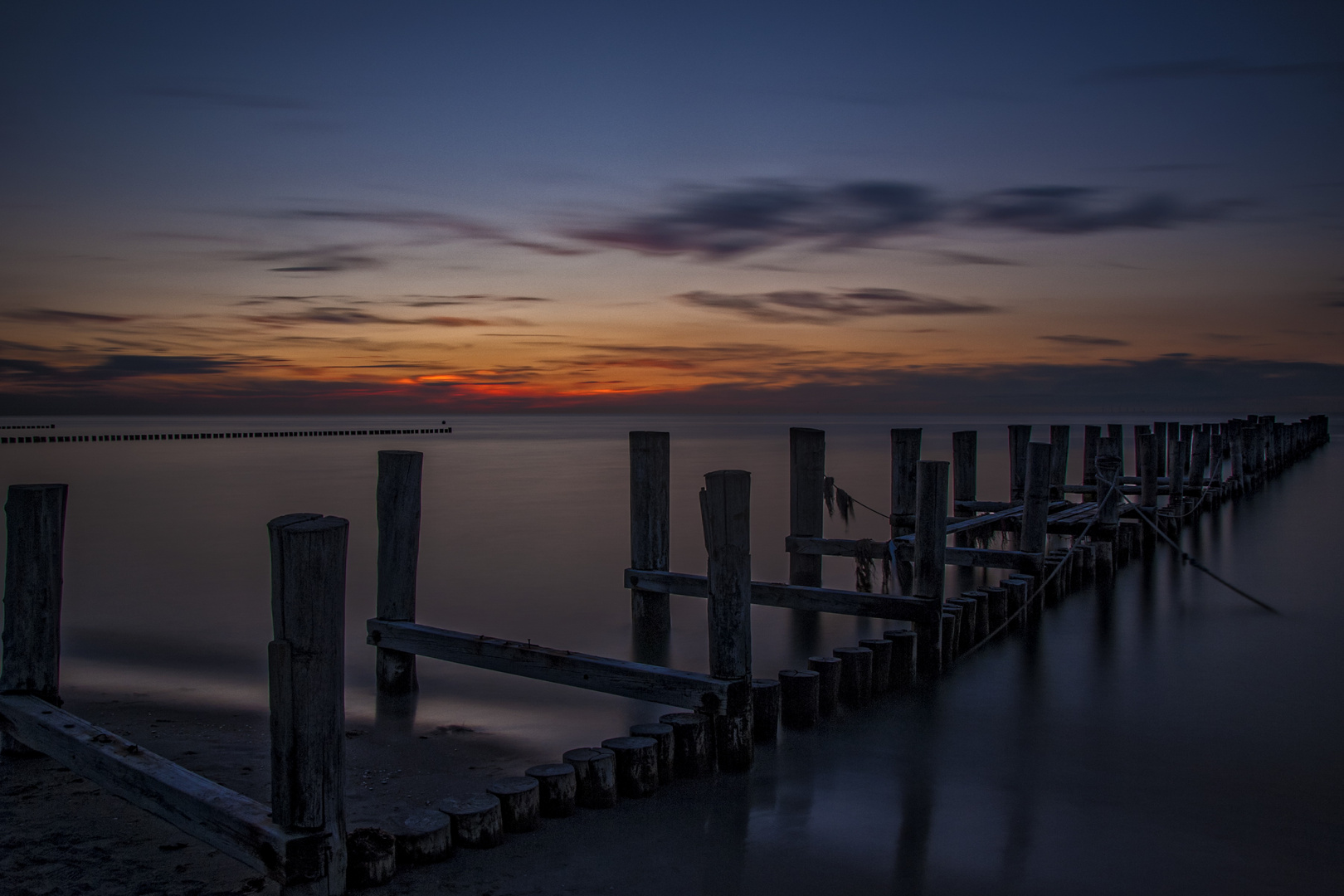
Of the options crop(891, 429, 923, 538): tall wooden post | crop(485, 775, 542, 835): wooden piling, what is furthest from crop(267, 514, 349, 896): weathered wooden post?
crop(891, 429, 923, 538): tall wooden post

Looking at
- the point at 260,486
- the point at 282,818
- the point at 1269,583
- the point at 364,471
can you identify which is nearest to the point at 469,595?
the point at 282,818

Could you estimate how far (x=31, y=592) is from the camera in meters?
5.30

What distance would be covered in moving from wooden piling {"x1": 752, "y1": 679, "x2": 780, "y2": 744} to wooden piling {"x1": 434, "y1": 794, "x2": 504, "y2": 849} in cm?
196

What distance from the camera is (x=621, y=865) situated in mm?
4199

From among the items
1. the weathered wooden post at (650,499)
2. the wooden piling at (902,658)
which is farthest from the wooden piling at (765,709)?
the weathered wooden post at (650,499)

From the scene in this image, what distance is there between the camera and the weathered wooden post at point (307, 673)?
3.45 metres

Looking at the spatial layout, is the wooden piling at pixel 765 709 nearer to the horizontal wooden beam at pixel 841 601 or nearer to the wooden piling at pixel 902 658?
the horizontal wooden beam at pixel 841 601

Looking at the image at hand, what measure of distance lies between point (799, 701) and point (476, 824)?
260cm

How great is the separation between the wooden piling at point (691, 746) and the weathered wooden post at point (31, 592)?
3574mm

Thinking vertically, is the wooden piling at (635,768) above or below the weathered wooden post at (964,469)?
below

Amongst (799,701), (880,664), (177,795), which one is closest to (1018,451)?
(880,664)

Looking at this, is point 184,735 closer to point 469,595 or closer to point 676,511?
point 469,595

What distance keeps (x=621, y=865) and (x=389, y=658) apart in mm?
3550

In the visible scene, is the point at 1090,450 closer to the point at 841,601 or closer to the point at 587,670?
the point at 841,601
